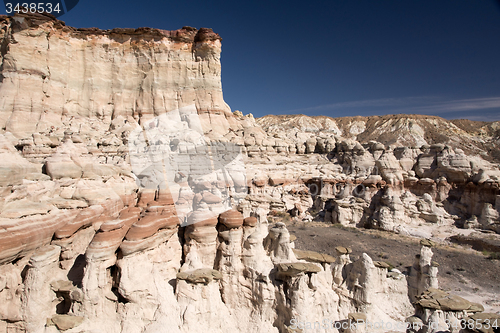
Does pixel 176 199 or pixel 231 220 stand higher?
pixel 176 199

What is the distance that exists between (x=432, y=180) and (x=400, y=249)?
852 cm

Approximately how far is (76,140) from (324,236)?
12.9 meters

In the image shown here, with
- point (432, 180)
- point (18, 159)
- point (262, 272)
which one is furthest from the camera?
point (432, 180)

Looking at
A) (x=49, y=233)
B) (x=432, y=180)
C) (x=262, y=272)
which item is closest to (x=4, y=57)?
(x=49, y=233)

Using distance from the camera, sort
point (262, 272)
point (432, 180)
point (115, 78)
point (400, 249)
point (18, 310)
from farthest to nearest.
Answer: point (115, 78), point (432, 180), point (400, 249), point (262, 272), point (18, 310)

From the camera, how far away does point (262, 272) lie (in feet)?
19.9

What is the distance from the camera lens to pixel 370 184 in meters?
18.1

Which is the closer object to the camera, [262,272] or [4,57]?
[262,272]

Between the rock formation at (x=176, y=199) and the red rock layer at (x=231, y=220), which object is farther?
the red rock layer at (x=231, y=220)

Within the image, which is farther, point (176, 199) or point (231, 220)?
point (176, 199)

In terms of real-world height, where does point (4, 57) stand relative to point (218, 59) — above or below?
below

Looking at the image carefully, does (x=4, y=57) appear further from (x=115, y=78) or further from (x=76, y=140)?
(x=76, y=140)

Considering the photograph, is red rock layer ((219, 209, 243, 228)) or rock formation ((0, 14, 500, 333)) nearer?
rock formation ((0, 14, 500, 333))

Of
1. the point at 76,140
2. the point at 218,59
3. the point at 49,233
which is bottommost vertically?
the point at 49,233
